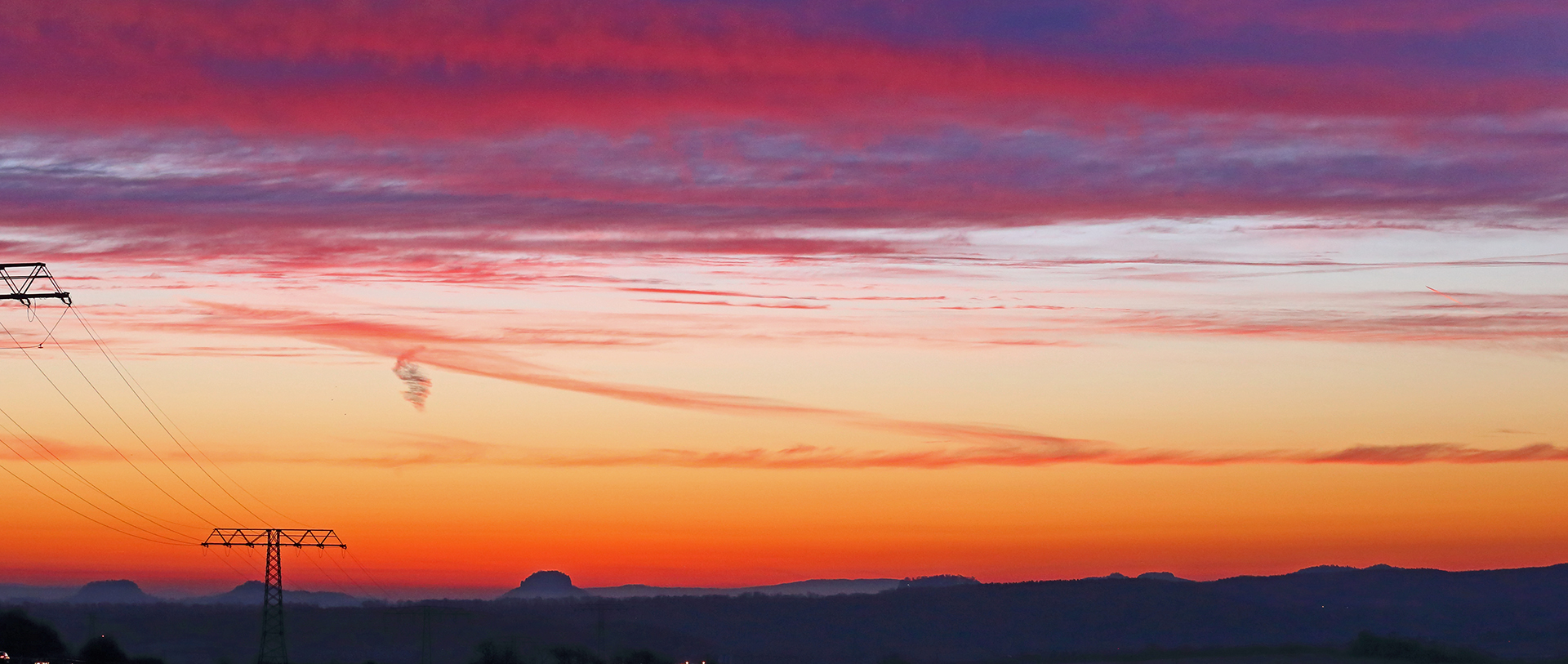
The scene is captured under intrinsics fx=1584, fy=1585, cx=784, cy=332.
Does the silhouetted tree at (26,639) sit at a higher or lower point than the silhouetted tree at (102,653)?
higher

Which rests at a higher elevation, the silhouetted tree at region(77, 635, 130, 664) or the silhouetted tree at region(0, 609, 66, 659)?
the silhouetted tree at region(0, 609, 66, 659)

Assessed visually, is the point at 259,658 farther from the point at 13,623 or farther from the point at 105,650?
the point at 13,623

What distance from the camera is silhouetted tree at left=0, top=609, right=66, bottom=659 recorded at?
150125 millimetres

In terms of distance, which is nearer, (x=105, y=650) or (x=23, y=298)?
(x=23, y=298)

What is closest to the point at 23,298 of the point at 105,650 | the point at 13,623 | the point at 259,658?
the point at 259,658

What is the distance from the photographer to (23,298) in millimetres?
55781

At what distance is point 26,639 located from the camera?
506ft

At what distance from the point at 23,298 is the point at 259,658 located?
2779 inches

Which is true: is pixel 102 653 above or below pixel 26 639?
below

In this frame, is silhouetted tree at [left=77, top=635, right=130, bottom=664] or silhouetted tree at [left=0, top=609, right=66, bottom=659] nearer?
silhouetted tree at [left=77, top=635, right=130, bottom=664]

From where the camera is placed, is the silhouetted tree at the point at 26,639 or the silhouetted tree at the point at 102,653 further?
the silhouetted tree at the point at 26,639

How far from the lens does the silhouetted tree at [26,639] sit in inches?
5910

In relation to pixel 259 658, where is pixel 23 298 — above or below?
above

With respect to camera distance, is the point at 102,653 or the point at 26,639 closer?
the point at 102,653
